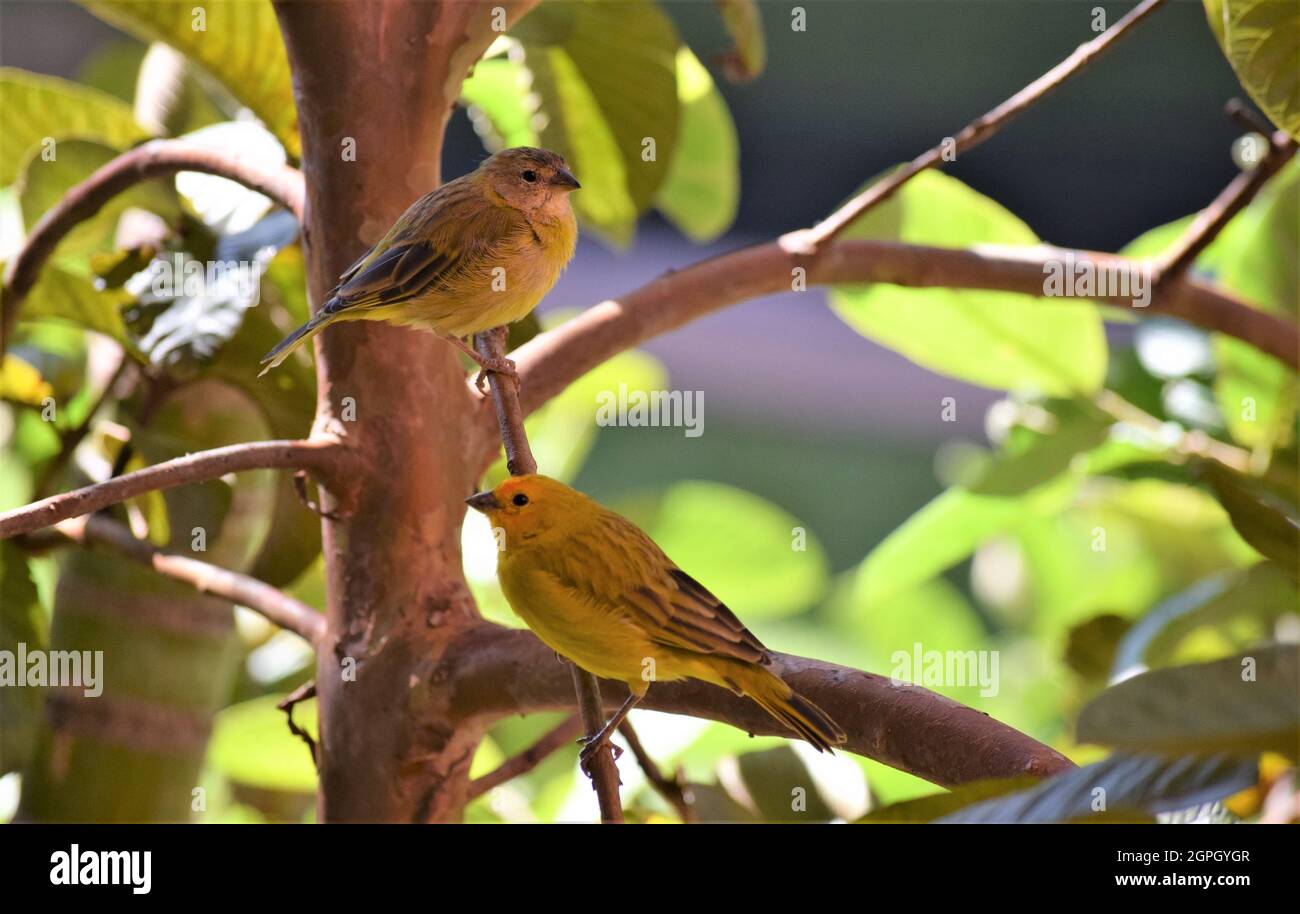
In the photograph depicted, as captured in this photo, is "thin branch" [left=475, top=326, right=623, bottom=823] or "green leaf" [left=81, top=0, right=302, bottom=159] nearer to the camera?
"thin branch" [left=475, top=326, right=623, bottom=823]

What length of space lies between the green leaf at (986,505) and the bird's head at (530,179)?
50 centimetres

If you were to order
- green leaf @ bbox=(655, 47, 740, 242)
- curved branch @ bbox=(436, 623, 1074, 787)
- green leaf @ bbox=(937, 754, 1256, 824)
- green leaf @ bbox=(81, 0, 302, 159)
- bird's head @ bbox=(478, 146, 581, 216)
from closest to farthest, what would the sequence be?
green leaf @ bbox=(937, 754, 1256, 824) → curved branch @ bbox=(436, 623, 1074, 787) → bird's head @ bbox=(478, 146, 581, 216) → green leaf @ bbox=(81, 0, 302, 159) → green leaf @ bbox=(655, 47, 740, 242)

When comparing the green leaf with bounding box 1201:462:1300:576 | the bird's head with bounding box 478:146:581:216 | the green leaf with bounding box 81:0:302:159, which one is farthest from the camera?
the green leaf with bounding box 81:0:302:159

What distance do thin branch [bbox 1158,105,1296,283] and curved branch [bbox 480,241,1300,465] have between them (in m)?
0.03

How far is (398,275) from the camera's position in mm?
603

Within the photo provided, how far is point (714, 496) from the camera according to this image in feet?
4.00

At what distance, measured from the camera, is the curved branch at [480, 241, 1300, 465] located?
2.53ft

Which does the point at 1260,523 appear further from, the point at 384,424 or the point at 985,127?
the point at 384,424

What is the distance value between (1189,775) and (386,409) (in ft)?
1.55

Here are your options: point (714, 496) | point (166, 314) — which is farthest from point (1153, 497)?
point (166, 314)

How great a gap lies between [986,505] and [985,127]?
48 centimetres

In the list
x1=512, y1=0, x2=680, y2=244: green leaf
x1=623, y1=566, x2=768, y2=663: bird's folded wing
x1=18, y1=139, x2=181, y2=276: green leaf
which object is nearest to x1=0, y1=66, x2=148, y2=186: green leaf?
x1=18, y1=139, x2=181, y2=276: green leaf

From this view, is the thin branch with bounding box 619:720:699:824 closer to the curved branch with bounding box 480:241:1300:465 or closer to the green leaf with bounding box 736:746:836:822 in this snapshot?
the green leaf with bounding box 736:746:836:822

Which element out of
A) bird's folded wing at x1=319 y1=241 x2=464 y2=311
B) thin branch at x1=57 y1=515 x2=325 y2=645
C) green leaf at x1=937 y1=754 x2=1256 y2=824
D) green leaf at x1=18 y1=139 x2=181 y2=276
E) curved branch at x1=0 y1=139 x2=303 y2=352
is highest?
green leaf at x1=18 y1=139 x2=181 y2=276
